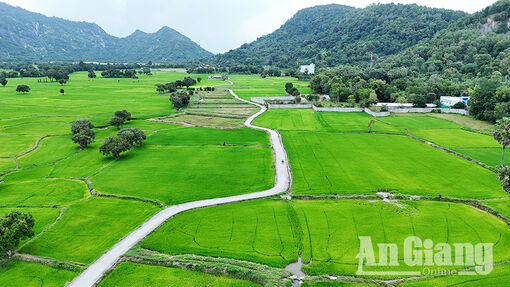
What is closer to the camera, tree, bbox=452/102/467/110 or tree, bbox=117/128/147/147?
tree, bbox=117/128/147/147

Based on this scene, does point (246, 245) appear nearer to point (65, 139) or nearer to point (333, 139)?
point (333, 139)

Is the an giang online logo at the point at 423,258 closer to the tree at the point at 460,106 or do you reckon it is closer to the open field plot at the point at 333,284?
the open field plot at the point at 333,284

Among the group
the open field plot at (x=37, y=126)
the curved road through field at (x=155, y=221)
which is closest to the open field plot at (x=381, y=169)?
the curved road through field at (x=155, y=221)

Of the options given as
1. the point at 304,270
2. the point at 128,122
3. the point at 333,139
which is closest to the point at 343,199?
the point at 304,270

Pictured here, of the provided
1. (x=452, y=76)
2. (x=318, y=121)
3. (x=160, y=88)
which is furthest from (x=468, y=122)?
(x=160, y=88)

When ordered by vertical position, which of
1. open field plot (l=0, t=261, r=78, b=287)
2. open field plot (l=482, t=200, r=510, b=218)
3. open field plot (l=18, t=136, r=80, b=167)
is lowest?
open field plot (l=0, t=261, r=78, b=287)

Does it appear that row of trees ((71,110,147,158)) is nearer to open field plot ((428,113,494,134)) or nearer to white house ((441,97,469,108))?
open field plot ((428,113,494,134))

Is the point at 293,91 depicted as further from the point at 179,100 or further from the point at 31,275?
the point at 31,275

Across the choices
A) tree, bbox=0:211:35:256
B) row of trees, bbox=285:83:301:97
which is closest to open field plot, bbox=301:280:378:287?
tree, bbox=0:211:35:256
